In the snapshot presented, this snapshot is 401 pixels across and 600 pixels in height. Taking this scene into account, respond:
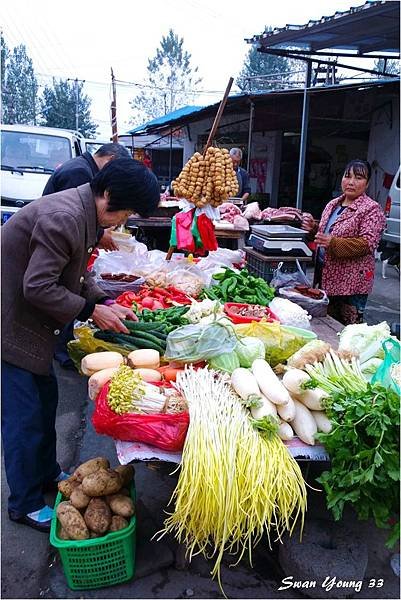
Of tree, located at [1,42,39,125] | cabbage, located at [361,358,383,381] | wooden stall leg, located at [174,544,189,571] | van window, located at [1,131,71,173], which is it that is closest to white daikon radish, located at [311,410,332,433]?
cabbage, located at [361,358,383,381]

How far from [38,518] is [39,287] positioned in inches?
49.5

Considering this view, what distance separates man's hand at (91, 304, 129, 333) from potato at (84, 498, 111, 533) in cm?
87

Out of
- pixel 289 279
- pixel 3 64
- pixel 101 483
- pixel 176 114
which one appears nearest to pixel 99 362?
pixel 101 483

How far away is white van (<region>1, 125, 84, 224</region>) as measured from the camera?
8.05 metres

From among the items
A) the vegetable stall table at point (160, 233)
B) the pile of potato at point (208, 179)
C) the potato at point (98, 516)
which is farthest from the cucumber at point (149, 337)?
the vegetable stall table at point (160, 233)

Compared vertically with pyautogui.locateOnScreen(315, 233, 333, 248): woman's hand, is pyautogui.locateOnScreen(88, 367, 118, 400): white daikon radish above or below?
below

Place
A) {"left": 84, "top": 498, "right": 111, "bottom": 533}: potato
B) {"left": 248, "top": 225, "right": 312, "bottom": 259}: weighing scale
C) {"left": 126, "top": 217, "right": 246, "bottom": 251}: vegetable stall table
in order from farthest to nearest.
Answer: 1. {"left": 126, "top": 217, "right": 246, "bottom": 251}: vegetable stall table
2. {"left": 248, "top": 225, "right": 312, "bottom": 259}: weighing scale
3. {"left": 84, "top": 498, "right": 111, "bottom": 533}: potato

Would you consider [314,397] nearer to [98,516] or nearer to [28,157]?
[98,516]

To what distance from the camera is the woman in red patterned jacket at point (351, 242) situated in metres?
3.75

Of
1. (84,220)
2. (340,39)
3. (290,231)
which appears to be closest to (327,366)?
(84,220)

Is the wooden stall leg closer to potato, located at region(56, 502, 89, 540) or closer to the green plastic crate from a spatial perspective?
the green plastic crate

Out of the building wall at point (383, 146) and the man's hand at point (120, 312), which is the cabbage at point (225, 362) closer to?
the man's hand at point (120, 312)

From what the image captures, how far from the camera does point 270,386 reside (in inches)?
87.0

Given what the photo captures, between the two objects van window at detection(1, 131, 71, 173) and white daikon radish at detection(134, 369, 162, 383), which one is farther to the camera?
van window at detection(1, 131, 71, 173)
